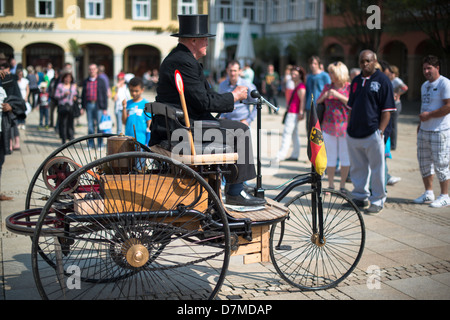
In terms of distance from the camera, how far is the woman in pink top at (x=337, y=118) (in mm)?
8266

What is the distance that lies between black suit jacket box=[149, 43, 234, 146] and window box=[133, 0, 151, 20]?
3801cm

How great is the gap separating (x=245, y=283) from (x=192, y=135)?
1508mm

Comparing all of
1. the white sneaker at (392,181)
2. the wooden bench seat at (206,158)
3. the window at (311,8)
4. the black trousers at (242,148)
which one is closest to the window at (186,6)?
the window at (311,8)

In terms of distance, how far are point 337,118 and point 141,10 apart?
35222 millimetres

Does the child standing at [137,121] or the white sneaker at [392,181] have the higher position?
the child standing at [137,121]

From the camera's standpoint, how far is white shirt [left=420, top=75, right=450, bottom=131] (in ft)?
24.3

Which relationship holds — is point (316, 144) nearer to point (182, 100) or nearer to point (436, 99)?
point (182, 100)

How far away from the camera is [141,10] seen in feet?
134

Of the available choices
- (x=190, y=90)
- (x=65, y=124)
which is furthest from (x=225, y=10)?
(x=190, y=90)

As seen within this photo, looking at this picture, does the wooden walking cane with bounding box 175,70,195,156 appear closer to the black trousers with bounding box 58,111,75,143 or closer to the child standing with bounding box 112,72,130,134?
the child standing with bounding box 112,72,130,134

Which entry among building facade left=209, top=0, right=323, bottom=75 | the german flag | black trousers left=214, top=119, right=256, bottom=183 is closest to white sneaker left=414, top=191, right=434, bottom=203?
the german flag

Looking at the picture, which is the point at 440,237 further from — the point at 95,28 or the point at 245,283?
→ the point at 95,28

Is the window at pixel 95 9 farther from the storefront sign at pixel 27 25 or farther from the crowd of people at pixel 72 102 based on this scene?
the crowd of people at pixel 72 102

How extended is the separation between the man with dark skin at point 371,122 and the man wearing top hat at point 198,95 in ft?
10.7
